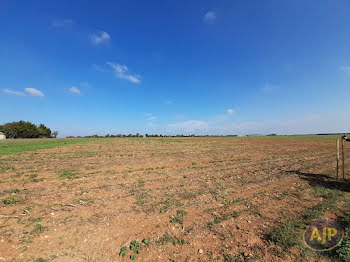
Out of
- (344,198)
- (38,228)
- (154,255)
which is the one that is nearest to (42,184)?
(38,228)

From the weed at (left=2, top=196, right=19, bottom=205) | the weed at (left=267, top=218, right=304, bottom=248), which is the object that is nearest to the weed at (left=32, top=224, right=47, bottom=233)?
the weed at (left=2, top=196, right=19, bottom=205)

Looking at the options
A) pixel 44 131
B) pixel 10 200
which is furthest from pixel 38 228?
pixel 44 131

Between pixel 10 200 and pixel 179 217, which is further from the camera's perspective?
pixel 10 200

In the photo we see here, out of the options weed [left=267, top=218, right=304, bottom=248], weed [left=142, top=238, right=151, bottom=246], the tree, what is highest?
the tree

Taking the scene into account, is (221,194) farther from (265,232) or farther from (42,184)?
(42,184)

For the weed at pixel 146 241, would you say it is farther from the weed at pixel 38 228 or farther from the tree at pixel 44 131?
the tree at pixel 44 131

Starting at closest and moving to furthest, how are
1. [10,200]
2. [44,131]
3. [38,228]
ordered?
[38,228] → [10,200] → [44,131]

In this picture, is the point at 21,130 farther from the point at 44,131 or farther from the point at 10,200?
the point at 10,200

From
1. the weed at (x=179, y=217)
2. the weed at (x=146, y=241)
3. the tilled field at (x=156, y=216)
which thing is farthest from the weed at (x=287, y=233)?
the weed at (x=146, y=241)

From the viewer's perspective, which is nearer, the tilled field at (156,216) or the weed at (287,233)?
the tilled field at (156,216)

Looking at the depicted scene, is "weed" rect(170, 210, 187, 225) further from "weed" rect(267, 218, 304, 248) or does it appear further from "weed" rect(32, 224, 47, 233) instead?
"weed" rect(32, 224, 47, 233)

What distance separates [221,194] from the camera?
641 centimetres

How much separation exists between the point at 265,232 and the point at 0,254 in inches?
258

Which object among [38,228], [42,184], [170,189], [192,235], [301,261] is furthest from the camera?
[42,184]
